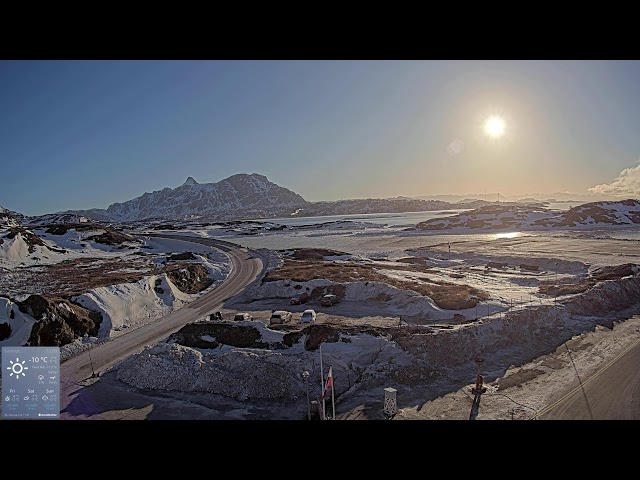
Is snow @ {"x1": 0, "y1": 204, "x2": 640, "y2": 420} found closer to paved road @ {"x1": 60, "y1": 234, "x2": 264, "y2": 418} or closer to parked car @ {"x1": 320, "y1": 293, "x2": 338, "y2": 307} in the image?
parked car @ {"x1": 320, "y1": 293, "x2": 338, "y2": 307}

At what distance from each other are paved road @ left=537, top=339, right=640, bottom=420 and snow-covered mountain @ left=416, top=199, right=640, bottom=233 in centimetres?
6995

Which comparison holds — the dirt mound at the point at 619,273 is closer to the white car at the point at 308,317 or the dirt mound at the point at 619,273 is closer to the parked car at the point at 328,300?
the parked car at the point at 328,300

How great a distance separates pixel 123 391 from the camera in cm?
1188

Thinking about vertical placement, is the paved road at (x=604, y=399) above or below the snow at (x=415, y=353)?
below

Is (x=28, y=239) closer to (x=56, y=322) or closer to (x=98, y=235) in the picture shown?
(x=98, y=235)

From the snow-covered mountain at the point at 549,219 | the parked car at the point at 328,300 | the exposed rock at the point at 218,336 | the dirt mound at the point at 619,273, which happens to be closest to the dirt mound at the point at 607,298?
the dirt mound at the point at 619,273

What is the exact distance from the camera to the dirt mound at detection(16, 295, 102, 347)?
49.2 ft

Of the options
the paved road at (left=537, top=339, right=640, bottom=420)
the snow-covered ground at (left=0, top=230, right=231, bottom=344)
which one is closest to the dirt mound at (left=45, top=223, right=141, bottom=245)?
the snow-covered ground at (left=0, top=230, right=231, bottom=344)

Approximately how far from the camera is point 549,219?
81.6 m

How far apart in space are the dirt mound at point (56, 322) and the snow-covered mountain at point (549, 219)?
72.6 meters

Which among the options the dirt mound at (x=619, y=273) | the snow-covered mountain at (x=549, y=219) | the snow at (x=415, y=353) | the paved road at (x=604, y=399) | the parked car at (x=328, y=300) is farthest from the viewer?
the snow-covered mountain at (x=549, y=219)

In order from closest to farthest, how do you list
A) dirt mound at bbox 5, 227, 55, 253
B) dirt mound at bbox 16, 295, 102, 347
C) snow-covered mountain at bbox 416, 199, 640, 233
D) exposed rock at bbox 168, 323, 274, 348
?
dirt mound at bbox 16, 295, 102, 347 < exposed rock at bbox 168, 323, 274, 348 < dirt mound at bbox 5, 227, 55, 253 < snow-covered mountain at bbox 416, 199, 640, 233
